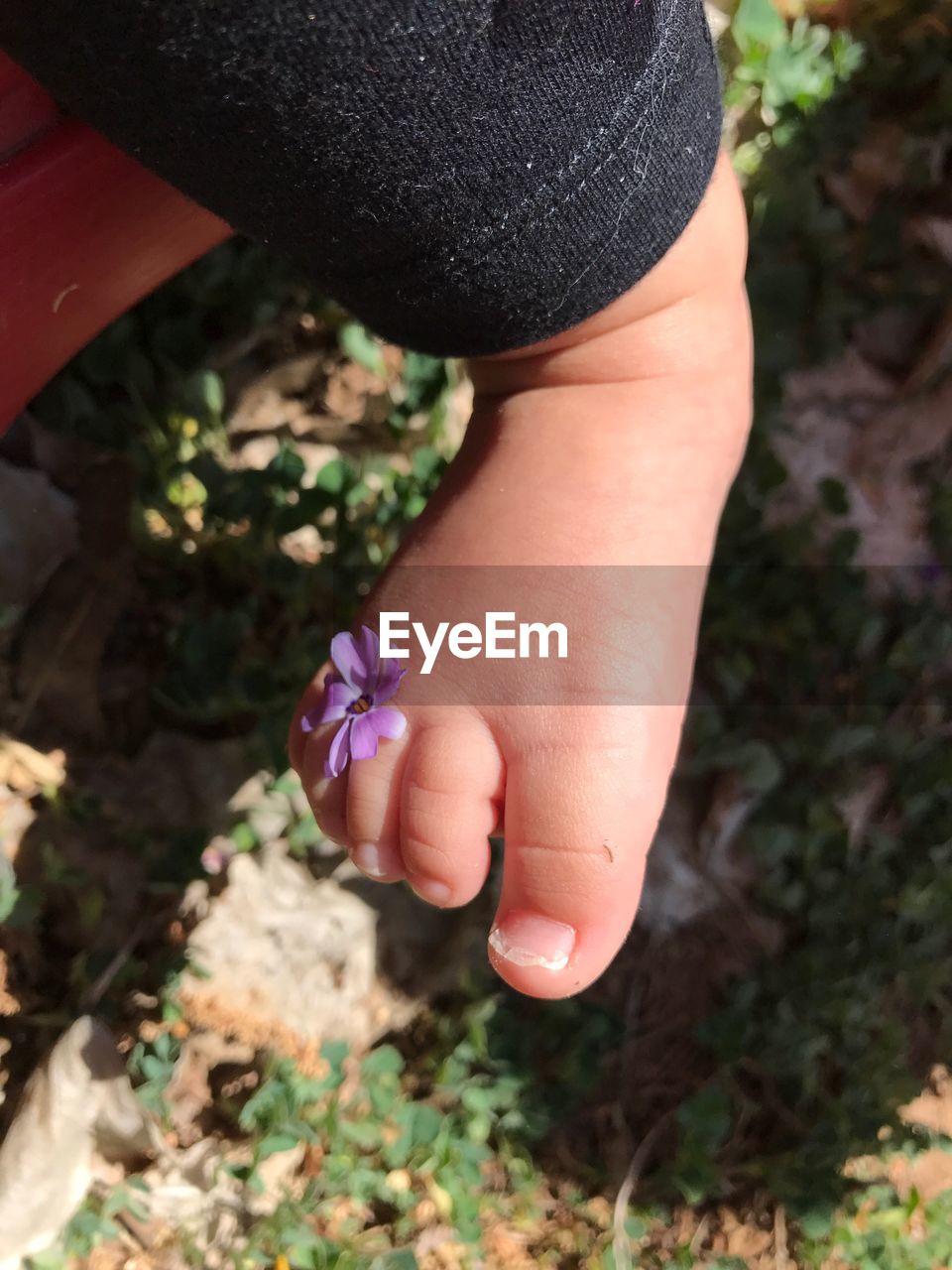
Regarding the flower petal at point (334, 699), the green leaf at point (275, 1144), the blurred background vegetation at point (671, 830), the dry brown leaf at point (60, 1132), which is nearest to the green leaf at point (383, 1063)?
the blurred background vegetation at point (671, 830)

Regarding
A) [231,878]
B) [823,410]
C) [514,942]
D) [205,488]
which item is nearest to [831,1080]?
[514,942]

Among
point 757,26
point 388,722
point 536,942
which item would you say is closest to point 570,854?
point 536,942

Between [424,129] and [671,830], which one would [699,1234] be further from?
[424,129]

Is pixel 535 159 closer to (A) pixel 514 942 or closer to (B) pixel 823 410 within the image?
(A) pixel 514 942

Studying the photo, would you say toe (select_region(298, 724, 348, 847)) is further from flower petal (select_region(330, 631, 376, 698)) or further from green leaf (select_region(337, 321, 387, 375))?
green leaf (select_region(337, 321, 387, 375))

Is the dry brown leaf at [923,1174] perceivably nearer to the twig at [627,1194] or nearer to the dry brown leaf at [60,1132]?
the twig at [627,1194]

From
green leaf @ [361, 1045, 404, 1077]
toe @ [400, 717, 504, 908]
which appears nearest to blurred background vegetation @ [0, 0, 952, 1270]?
green leaf @ [361, 1045, 404, 1077]
